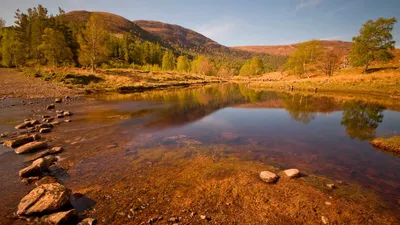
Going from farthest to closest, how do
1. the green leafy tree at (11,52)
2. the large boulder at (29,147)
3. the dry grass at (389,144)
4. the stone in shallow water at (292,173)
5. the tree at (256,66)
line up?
the tree at (256,66) → the green leafy tree at (11,52) → the dry grass at (389,144) → the large boulder at (29,147) → the stone in shallow water at (292,173)

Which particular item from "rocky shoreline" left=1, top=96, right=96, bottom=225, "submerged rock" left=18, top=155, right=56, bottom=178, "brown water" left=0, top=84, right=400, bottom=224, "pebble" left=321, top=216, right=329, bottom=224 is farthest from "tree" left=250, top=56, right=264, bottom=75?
"submerged rock" left=18, top=155, right=56, bottom=178

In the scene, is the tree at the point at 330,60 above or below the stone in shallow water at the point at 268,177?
above

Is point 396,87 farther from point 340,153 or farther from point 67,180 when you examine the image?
point 67,180

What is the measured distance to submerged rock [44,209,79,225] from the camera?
18.9 feet

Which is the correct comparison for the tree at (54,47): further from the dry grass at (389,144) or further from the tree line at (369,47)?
the tree line at (369,47)

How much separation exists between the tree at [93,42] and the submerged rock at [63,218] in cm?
5758

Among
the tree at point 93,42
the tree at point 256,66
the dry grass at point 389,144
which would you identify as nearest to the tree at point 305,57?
the tree at point 256,66

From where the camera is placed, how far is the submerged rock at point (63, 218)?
5758mm

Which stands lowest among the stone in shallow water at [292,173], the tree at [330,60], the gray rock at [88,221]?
the gray rock at [88,221]

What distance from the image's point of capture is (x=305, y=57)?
79.7 meters

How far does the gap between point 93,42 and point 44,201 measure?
58658 mm

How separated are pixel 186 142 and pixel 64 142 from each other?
843 cm

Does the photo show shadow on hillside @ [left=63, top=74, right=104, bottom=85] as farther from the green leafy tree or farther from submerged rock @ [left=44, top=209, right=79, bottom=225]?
submerged rock @ [left=44, top=209, right=79, bottom=225]

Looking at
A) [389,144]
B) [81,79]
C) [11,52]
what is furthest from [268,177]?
[11,52]
